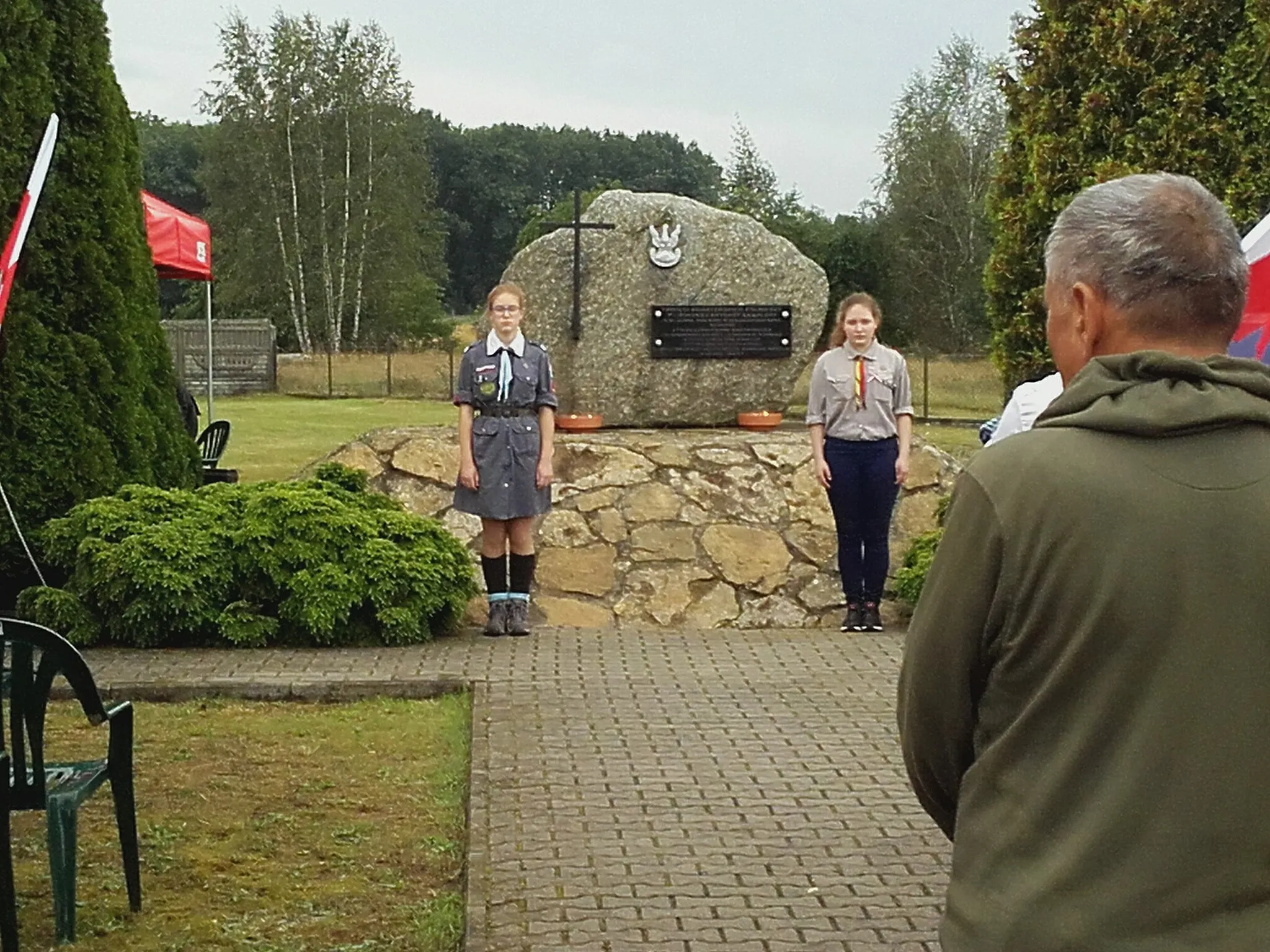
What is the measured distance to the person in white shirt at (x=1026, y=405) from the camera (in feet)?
16.5

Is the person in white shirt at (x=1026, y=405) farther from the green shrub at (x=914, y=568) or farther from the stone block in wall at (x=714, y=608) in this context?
the stone block in wall at (x=714, y=608)

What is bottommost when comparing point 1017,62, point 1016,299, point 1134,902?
point 1134,902

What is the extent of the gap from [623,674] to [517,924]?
373cm

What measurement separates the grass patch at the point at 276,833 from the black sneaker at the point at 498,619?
146 centimetres

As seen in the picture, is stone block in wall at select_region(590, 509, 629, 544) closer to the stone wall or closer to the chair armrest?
the stone wall

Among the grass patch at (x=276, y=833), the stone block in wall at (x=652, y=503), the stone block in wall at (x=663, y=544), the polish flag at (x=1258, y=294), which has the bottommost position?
the grass patch at (x=276, y=833)

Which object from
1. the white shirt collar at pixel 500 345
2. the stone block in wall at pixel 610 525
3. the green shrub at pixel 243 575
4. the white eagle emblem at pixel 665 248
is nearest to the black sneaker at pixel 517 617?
the green shrub at pixel 243 575

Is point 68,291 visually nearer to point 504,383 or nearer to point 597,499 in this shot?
point 504,383

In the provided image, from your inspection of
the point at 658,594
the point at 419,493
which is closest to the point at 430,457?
the point at 419,493

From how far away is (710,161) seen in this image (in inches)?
3110

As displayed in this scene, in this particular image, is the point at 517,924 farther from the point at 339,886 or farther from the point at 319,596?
the point at 319,596

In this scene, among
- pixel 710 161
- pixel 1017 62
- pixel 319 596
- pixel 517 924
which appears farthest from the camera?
pixel 710 161

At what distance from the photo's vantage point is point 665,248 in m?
12.5

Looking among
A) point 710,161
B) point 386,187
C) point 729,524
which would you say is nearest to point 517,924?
point 729,524
